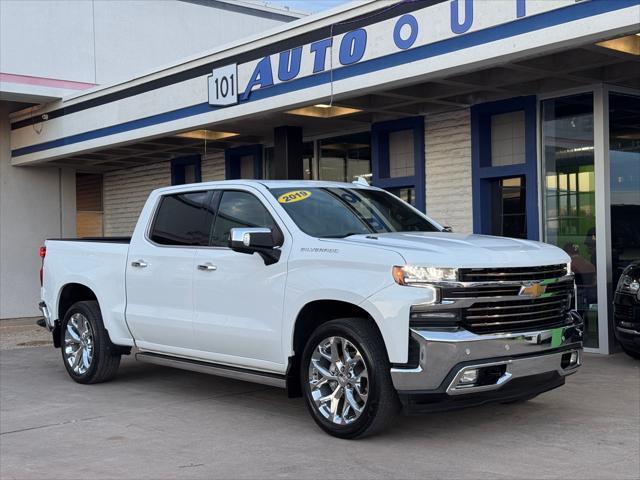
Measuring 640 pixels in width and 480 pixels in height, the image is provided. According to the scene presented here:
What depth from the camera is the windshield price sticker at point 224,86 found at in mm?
11919

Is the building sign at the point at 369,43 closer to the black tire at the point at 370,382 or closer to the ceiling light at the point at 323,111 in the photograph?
the ceiling light at the point at 323,111

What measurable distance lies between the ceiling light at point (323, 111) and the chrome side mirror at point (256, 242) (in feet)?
18.8

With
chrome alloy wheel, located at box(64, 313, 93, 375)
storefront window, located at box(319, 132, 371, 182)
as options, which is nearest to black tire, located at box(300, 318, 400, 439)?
chrome alloy wheel, located at box(64, 313, 93, 375)

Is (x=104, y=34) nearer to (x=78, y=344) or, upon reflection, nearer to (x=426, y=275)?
(x=78, y=344)

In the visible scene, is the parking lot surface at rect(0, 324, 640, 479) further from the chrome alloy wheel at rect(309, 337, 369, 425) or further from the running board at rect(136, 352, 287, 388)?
the running board at rect(136, 352, 287, 388)

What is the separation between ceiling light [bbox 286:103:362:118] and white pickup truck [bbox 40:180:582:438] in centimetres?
442

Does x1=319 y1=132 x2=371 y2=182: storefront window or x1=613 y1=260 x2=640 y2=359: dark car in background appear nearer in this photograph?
x1=613 y1=260 x2=640 y2=359: dark car in background

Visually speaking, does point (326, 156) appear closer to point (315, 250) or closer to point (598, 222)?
point (598, 222)

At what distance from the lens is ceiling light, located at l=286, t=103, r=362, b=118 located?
1201 centimetres

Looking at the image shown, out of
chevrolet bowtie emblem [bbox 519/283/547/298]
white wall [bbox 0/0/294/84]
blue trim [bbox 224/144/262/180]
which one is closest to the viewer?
chevrolet bowtie emblem [bbox 519/283/547/298]

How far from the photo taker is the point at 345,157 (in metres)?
13.9

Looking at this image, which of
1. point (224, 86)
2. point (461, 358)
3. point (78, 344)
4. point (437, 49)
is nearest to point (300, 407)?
point (461, 358)

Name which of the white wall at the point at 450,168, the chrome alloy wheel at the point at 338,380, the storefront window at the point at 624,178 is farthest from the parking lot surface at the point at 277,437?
the white wall at the point at 450,168

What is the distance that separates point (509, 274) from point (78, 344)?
16.6ft
